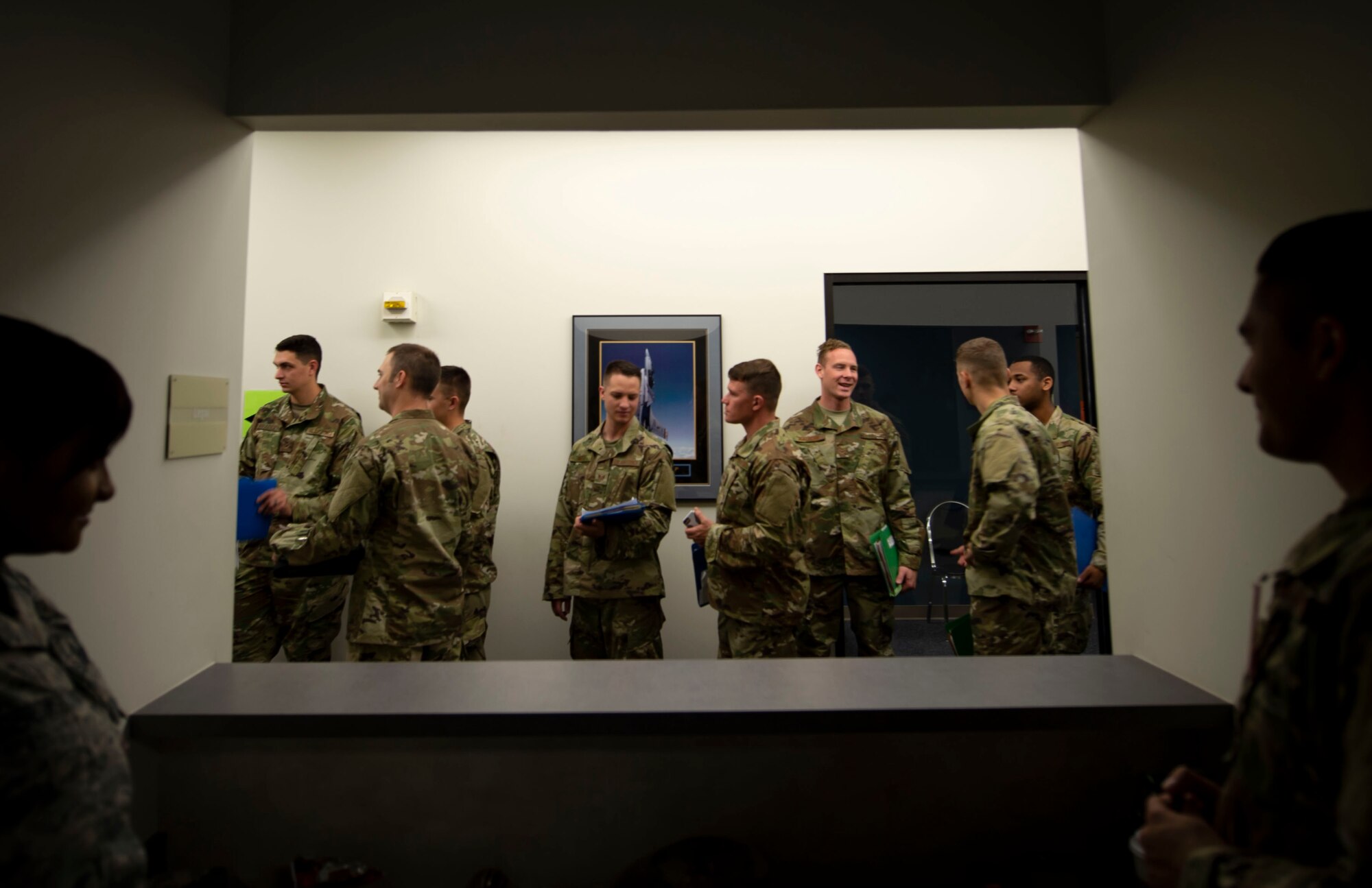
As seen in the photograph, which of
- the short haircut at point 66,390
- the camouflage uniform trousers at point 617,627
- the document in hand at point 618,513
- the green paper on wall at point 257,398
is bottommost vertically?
the camouflage uniform trousers at point 617,627

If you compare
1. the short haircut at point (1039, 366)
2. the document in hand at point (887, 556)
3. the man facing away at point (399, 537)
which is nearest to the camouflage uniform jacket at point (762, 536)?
the document in hand at point (887, 556)

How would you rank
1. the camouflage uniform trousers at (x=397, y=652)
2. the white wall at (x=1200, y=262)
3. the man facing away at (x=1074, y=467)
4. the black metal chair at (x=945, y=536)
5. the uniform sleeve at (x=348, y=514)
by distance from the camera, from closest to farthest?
1. the white wall at (x=1200, y=262)
2. the uniform sleeve at (x=348, y=514)
3. the camouflage uniform trousers at (x=397, y=652)
4. the man facing away at (x=1074, y=467)
5. the black metal chair at (x=945, y=536)

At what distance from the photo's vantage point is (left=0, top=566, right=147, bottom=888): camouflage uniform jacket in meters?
0.67

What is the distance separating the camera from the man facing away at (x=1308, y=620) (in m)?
0.66

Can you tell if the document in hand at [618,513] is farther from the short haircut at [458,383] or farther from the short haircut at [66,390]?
the short haircut at [66,390]

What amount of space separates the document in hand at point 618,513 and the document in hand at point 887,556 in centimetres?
109

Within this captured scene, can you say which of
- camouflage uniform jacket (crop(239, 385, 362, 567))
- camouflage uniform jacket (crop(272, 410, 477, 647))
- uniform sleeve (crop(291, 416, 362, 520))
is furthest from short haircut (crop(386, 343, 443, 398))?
camouflage uniform jacket (crop(239, 385, 362, 567))

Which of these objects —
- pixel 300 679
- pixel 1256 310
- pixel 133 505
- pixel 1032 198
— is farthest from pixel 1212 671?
pixel 1032 198

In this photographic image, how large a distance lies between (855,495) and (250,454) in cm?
305

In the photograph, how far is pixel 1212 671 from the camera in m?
1.48

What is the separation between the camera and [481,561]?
370cm

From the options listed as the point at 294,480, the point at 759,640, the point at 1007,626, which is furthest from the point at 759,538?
the point at 294,480

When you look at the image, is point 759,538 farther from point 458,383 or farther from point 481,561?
point 458,383

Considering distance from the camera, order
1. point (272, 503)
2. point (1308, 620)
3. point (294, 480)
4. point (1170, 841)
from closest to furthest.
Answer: point (1308, 620) → point (1170, 841) → point (272, 503) → point (294, 480)
